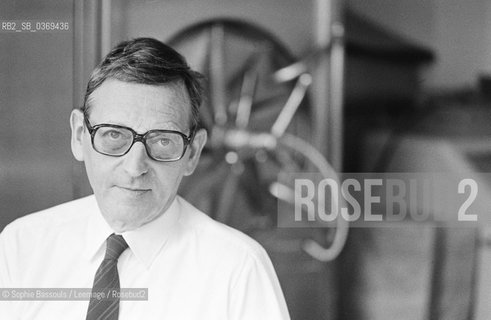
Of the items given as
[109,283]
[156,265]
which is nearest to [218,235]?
[156,265]

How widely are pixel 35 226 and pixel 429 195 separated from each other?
938mm

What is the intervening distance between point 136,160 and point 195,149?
14 centimetres

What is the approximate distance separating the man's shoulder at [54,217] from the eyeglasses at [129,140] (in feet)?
0.72

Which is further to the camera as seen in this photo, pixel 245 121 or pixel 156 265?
pixel 245 121

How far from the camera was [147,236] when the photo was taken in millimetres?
1371

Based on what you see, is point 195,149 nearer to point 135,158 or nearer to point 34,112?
point 135,158

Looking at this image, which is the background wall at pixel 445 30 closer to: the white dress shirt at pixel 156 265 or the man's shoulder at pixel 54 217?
the white dress shirt at pixel 156 265

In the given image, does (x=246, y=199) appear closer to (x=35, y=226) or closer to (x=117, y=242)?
(x=117, y=242)

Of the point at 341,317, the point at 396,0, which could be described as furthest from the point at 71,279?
the point at 396,0

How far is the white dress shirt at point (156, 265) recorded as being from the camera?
1322mm

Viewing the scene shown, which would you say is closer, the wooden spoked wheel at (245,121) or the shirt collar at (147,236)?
the shirt collar at (147,236)

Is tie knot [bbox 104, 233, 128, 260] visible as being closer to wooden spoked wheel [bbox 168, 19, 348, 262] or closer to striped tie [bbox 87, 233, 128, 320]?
striped tie [bbox 87, 233, 128, 320]

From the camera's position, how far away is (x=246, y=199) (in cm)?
151

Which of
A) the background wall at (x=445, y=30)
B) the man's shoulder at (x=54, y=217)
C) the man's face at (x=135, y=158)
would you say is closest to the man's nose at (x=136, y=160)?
the man's face at (x=135, y=158)
